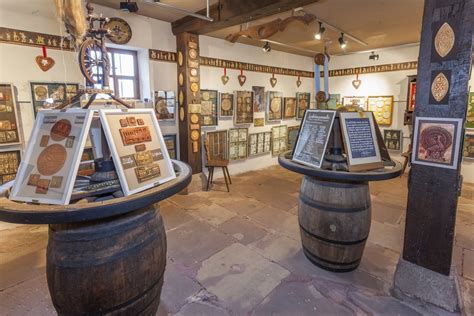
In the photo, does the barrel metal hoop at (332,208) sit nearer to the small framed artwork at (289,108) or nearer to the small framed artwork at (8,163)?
the small framed artwork at (8,163)

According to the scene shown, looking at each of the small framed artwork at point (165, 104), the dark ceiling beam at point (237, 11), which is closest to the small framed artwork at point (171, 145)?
the small framed artwork at point (165, 104)

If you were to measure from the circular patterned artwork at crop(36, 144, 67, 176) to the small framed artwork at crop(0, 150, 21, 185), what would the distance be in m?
2.58

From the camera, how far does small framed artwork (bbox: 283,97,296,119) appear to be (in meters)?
6.29

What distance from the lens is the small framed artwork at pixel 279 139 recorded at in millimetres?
6186

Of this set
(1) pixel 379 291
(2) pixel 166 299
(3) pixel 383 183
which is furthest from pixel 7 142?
(3) pixel 383 183

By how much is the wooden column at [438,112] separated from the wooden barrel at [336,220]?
32 centimetres

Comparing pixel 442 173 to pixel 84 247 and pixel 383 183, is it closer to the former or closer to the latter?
pixel 84 247

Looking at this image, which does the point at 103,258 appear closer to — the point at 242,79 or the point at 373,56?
the point at 242,79

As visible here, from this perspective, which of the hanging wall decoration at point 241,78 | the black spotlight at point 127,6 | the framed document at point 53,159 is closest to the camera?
the framed document at point 53,159

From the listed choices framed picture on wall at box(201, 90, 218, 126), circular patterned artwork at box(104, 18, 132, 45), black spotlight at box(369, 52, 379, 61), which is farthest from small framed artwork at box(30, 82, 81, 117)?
black spotlight at box(369, 52, 379, 61)

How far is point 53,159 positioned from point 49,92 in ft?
8.54

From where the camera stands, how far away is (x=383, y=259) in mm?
2393

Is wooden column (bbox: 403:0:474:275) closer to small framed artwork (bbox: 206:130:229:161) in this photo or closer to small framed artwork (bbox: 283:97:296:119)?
small framed artwork (bbox: 206:130:229:161)

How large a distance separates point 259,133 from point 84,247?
493cm
